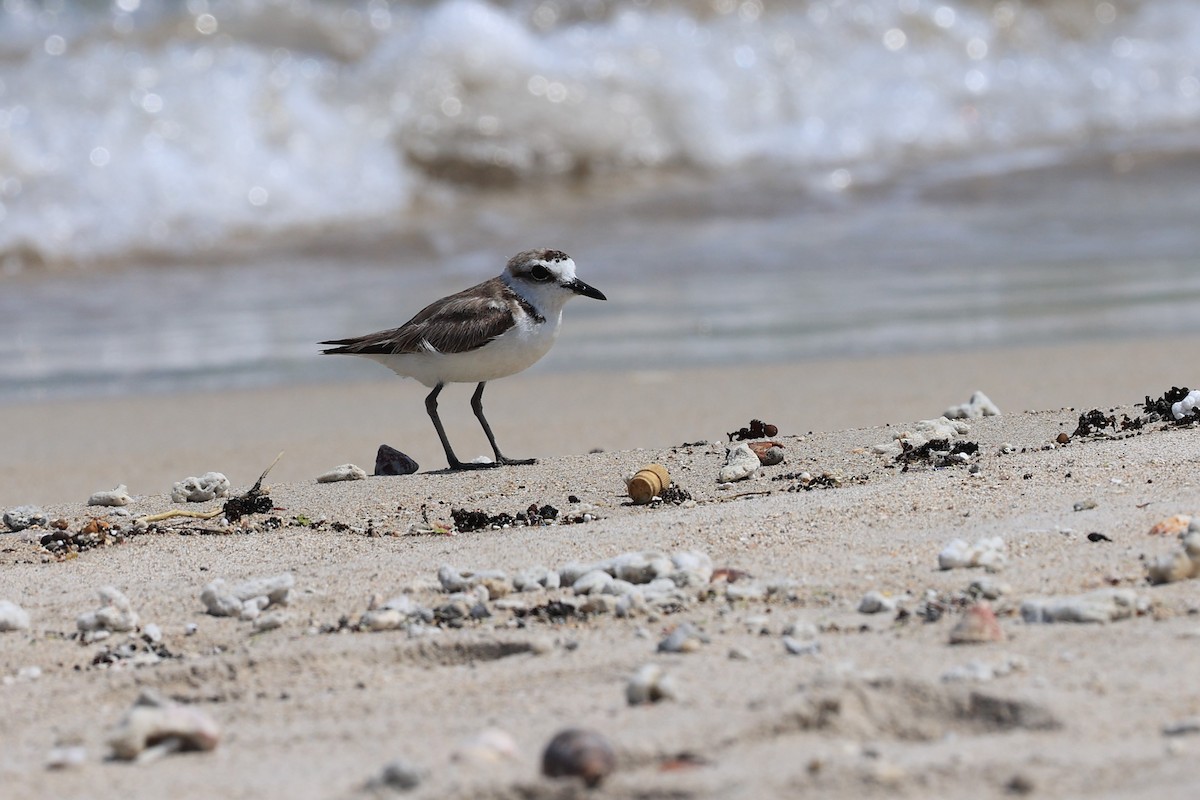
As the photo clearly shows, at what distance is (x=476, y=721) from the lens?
3.21 m

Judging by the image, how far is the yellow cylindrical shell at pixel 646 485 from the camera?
505cm

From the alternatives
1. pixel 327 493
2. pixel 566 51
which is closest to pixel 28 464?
pixel 327 493

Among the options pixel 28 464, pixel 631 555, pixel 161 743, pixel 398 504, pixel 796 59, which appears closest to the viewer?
pixel 161 743

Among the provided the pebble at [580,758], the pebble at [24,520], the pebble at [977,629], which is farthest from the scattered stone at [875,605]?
the pebble at [24,520]

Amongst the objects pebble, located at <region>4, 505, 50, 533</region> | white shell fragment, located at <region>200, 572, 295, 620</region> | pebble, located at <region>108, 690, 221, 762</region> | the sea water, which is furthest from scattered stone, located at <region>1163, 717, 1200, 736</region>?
the sea water

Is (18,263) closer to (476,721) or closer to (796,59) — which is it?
(796,59)

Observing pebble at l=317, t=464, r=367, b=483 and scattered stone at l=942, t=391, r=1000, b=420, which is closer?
pebble at l=317, t=464, r=367, b=483

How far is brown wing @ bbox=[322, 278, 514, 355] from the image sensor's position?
6172 millimetres

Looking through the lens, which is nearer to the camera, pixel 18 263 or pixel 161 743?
pixel 161 743

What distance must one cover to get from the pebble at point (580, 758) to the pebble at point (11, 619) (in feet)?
6.03

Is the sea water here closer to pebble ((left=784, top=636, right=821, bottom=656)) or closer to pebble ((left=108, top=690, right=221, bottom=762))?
pebble ((left=784, top=636, right=821, bottom=656))

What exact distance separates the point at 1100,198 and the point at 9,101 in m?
11.6

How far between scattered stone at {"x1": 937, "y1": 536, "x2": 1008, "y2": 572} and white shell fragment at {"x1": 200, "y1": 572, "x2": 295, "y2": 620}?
172 centimetres

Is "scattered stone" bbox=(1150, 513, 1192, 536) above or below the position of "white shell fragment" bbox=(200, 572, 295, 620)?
above
